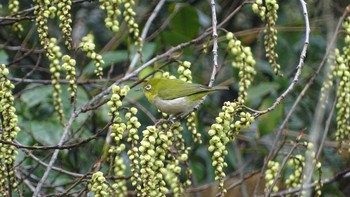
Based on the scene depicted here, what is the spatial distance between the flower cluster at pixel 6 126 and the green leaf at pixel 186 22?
2075 millimetres

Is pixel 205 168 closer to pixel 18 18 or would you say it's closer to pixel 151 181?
pixel 18 18

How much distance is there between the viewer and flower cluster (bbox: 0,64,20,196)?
2.53 metres

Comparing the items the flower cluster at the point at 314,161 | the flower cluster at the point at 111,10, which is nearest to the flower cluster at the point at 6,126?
the flower cluster at the point at 111,10

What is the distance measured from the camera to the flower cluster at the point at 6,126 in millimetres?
2529

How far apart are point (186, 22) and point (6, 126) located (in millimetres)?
2161

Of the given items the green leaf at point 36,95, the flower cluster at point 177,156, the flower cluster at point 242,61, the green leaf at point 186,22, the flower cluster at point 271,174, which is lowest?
the flower cluster at point 271,174

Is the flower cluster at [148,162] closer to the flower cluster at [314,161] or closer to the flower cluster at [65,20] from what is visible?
the flower cluster at [65,20]

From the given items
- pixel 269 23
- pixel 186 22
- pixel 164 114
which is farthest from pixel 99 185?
pixel 186 22

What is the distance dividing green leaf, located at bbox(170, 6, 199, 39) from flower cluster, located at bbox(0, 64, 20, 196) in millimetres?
2075

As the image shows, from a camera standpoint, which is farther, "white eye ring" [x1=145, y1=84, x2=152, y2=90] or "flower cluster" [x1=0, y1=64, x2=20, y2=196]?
"white eye ring" [x1=145, y1=84, x2=152, y2=90]

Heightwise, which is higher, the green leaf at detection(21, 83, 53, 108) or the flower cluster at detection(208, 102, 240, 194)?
the green leaf at detection(21, 83, 53, 108)

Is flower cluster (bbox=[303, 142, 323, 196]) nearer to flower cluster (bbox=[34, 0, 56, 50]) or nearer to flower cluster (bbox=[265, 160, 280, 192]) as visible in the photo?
flower cluster (bbox=[265, 160, 280, 192])

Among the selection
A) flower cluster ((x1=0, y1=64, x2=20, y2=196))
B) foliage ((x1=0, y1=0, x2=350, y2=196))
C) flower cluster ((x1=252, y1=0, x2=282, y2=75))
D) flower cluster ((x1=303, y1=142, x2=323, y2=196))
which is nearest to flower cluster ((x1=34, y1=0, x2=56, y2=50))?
foliage ((x1=0, y1=0, x2=350, y2=196))

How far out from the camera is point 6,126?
2.59 metres
